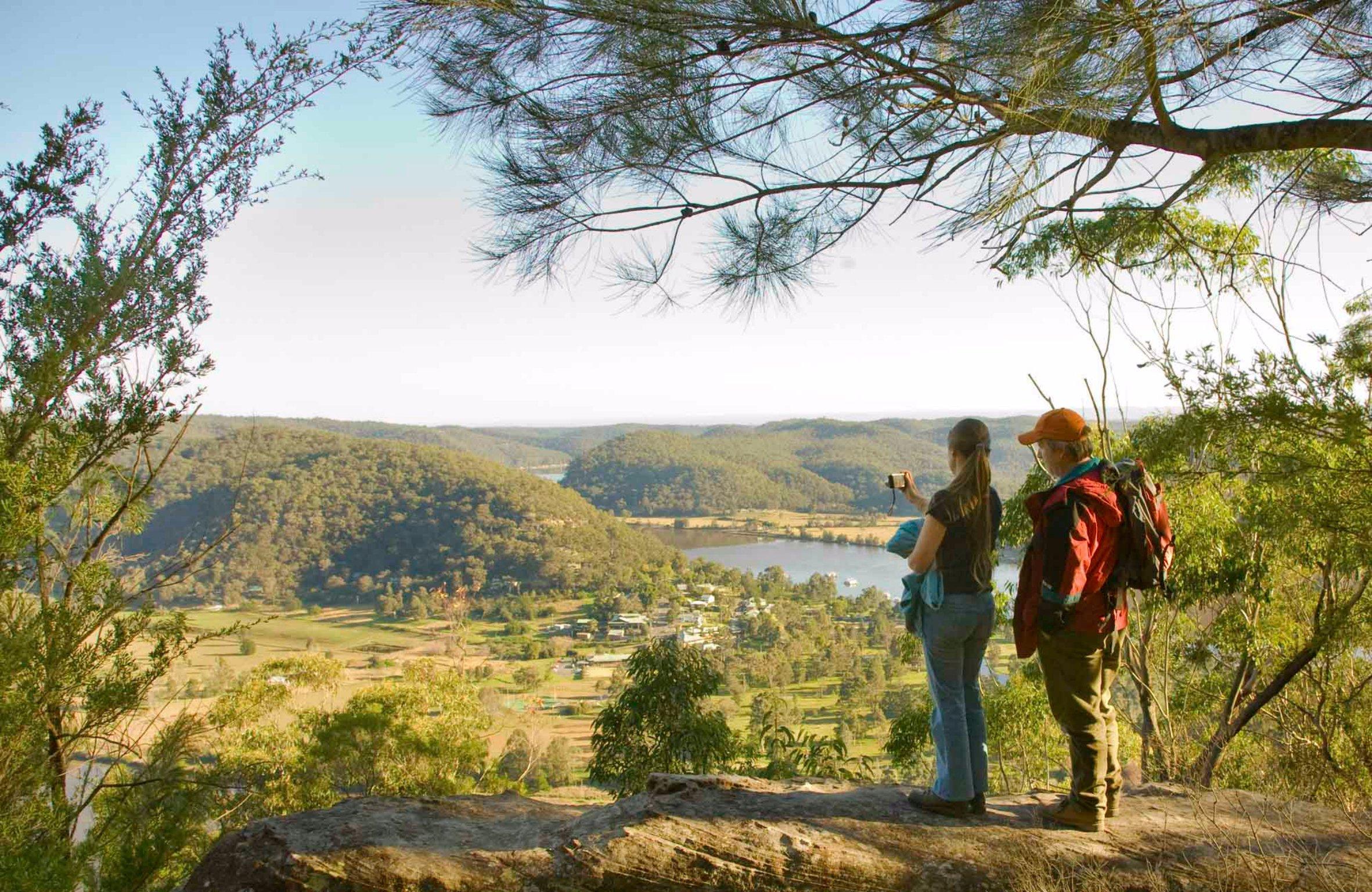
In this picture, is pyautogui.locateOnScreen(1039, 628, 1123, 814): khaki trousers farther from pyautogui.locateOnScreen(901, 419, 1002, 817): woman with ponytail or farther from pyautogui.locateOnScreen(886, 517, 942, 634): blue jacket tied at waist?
pyautogui.locateOnScreen(886, 517, 942, 634): blue jacket tied at waist

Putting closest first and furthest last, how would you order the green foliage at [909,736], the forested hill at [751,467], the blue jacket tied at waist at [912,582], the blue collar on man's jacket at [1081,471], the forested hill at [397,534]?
the blue collar on man's jacket at [1081,471] < the blue jacket tied at waist at [912,582] < the green foliage at [909,736] < the forested hill at [397,534] < the forested hill at [751,467]

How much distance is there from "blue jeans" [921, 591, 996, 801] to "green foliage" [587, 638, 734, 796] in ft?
10.2

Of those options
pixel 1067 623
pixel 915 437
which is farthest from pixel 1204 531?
pixel 915 437

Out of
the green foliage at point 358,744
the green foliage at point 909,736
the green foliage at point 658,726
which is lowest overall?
the green foliage at point 358,744

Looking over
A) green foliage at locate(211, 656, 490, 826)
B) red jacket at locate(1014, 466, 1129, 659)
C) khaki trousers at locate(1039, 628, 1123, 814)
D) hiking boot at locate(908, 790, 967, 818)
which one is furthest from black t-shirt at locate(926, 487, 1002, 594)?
green foliage at locate(211, 656, 490, 826)

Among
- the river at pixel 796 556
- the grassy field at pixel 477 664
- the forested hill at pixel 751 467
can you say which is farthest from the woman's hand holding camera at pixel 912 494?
the forested hill at pixel 751 467

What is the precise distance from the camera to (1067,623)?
205 cm

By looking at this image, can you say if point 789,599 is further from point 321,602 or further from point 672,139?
point 672,139

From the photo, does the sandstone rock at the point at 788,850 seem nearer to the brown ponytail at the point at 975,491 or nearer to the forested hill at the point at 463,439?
the brown ponytail at the point at 975,491

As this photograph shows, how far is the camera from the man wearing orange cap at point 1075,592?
2.01 m

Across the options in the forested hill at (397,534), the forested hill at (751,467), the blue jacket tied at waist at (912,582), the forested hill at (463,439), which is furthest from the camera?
the forested hill at (463,439)

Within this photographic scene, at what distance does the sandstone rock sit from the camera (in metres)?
2.07

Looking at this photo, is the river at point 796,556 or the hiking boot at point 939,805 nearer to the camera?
the hiking boot at point 939,805

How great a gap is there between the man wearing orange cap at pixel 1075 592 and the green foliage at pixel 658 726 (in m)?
3.37
